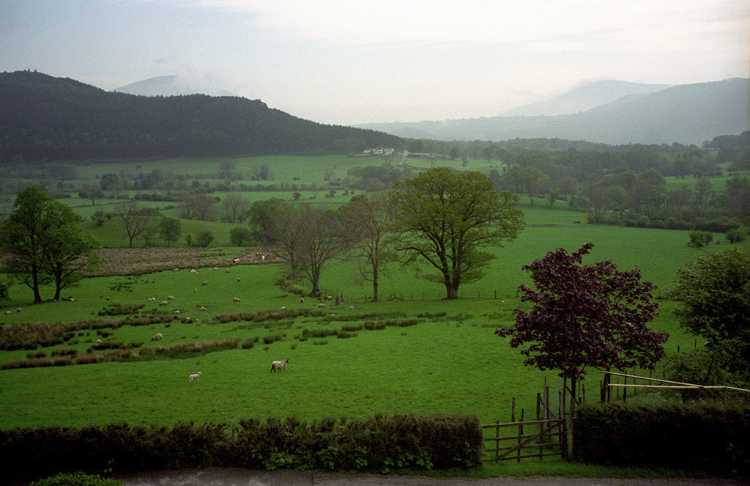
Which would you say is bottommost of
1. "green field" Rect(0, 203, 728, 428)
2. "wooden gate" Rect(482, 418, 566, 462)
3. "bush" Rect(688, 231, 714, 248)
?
"green field" Rect(0, 203, 728, 428)

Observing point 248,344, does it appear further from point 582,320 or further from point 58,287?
point 58,287

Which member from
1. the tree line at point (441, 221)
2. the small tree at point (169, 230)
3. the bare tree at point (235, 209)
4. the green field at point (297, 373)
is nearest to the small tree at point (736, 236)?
the green field at point (297, 373)

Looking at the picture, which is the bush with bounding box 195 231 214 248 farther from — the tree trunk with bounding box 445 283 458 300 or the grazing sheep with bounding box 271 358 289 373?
the grazing sheep with bounding box 271 358 289 373

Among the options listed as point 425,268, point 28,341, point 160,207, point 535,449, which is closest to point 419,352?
point 535,449

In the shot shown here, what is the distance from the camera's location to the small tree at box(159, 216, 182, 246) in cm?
10625

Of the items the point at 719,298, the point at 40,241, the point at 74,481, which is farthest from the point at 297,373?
the point at 40,241

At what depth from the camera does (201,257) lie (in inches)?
3450

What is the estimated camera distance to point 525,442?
19.2m

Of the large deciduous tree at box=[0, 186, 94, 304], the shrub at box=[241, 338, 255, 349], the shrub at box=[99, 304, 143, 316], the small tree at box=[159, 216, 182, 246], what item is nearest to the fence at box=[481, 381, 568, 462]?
the shrub at box=[241, 338, 255, 349]

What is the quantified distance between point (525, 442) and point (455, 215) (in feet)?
105

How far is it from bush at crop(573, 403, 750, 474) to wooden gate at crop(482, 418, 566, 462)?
1.06m

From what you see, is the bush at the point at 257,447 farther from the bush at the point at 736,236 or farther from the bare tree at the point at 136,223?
the bare tree at the point at 136,223

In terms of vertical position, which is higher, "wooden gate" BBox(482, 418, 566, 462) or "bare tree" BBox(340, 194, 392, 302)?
"bare tree" BBox(340, 194, 392, 302)

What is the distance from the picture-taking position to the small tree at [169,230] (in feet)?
349
